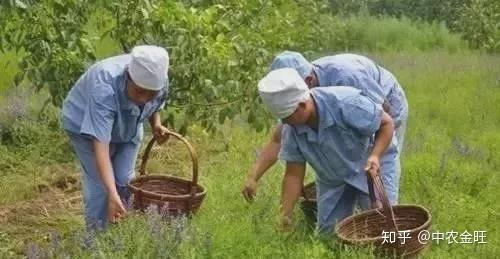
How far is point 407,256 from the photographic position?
3631 millimetres

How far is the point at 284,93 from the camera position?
11.9ft

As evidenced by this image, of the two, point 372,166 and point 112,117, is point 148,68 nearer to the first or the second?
point 112,117

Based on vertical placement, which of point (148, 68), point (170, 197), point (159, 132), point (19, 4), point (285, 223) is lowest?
point (285, 223)

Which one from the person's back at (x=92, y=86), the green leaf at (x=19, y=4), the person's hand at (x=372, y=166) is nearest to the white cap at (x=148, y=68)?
the person's back at (x=92, y=86)

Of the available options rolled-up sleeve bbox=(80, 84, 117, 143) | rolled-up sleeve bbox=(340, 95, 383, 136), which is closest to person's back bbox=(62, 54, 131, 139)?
rolled-up sleeve bbox=(80, 84, 117, 143)

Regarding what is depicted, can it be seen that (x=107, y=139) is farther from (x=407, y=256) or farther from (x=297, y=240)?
(x=407, y=256)

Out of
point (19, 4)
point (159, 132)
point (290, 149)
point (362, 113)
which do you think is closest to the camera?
point (19, 4)

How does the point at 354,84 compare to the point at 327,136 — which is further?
the point at 354,84

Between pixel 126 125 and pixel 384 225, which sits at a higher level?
pixel 126 125

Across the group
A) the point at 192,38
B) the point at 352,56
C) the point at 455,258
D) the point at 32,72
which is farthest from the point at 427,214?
the point at 32,72

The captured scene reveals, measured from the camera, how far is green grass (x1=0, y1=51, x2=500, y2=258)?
3537mm

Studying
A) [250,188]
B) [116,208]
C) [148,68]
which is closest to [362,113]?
[250,188]

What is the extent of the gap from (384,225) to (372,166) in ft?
1.04

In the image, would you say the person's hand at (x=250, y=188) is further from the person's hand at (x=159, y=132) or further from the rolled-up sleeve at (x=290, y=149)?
the person's hand at (x=159, y=132)
